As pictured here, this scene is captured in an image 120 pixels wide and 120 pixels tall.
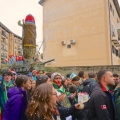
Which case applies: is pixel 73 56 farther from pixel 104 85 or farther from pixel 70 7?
pixel 104 85

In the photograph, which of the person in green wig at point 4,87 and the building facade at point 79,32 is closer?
the person in green wig at point 4,87

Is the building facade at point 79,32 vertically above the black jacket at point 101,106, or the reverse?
the building facade at point 79,32

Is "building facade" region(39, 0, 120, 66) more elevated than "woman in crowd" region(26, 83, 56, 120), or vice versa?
"building facade" region(39, 0, 120, 66)

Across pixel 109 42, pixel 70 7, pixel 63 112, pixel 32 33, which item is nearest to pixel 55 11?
pixel 70 7

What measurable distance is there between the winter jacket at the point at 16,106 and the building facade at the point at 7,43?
158 feet

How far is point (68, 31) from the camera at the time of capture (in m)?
24.7

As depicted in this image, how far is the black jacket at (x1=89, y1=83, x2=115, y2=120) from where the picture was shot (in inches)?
108

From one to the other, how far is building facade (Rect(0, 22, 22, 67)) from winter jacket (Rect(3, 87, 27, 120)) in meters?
48.3

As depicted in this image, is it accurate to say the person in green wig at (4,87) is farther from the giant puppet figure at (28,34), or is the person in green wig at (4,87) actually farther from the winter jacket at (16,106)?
the giant puppet figure at (28,34)

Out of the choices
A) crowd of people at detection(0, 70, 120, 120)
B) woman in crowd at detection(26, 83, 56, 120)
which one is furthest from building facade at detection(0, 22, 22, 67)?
woman in crowd at detection(26, 83, 56, 120)

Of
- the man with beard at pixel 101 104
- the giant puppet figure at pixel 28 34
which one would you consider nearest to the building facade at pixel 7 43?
the giant puppet figure at pixel 28 34

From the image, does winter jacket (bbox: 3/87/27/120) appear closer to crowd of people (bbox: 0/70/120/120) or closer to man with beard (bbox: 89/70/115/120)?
crowd of people (bbox: 0/70/120/120)

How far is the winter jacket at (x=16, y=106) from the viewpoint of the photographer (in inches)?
125

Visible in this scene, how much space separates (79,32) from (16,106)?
21.1m
